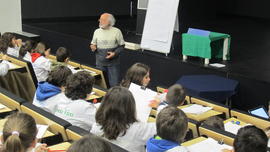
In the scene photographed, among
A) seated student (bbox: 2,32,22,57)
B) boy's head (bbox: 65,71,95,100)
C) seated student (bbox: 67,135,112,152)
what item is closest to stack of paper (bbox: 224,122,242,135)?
boy's head (bbox: 65,71,95,100)

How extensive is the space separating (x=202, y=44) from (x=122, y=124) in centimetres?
382

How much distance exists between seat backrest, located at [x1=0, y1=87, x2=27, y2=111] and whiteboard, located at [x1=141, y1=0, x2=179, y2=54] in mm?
3360

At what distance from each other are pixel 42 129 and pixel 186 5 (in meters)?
8.49

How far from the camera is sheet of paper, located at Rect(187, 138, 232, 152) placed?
8.00 ft

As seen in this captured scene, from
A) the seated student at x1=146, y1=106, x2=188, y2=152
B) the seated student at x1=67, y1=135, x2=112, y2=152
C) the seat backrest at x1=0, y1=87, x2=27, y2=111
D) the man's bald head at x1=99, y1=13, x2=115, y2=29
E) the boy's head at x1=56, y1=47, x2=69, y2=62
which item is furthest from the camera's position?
the man's bald head at x1=99, y1=13, x2=115, y2=29

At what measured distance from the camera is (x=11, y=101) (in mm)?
3176

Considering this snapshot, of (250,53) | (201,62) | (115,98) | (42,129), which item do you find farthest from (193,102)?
(250,53)

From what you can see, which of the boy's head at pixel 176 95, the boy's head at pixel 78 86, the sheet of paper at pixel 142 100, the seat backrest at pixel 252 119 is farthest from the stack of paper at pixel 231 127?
the boy's head at pixel 78 86

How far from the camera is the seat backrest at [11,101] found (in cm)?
309

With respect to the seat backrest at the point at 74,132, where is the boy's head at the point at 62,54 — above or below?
above

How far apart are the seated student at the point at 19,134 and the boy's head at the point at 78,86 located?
0.98 m

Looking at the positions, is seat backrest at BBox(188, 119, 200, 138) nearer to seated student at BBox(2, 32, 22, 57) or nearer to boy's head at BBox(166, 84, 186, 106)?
boy's head at BBox(166, 84, 186, 106)

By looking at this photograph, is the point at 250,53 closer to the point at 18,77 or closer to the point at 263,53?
the point at 263,53

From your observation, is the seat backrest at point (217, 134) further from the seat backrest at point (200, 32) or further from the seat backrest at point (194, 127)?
the seat backrest at point (200, 32)
